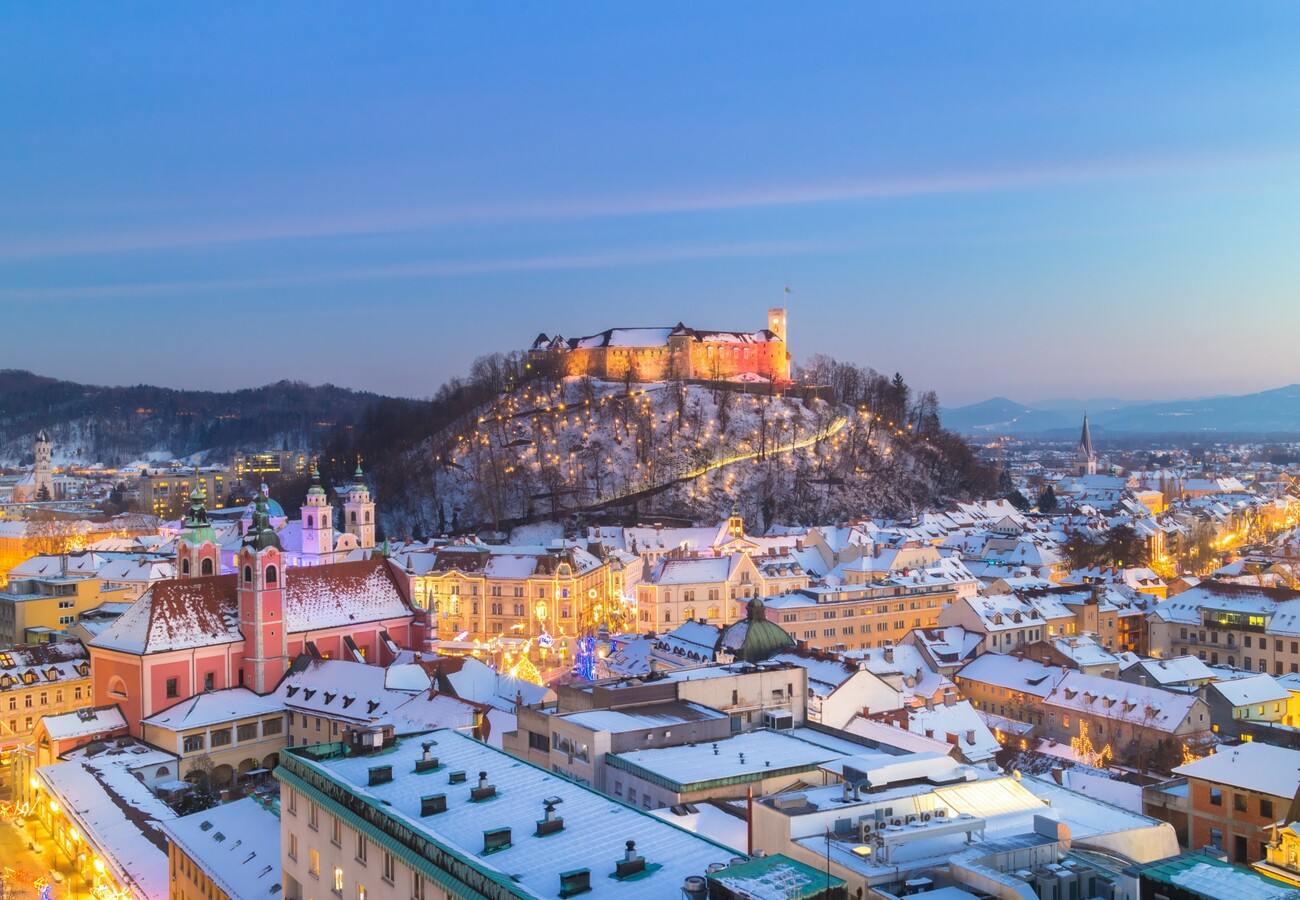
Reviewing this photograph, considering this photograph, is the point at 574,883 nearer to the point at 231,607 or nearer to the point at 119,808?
the point at 119,808

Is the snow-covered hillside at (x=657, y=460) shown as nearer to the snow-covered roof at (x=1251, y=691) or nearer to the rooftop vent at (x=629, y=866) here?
the snow-covered roof at (x=1251, y=691)

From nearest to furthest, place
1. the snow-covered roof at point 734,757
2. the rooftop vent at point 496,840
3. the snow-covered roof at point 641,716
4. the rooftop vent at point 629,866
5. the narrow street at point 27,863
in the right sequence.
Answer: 1. the rooftop vent at point 629,866
2. the rooftop vent at point 496,840
3. the snow-covered roof at point 734,757
4. the snow-covered roof at point 641,716
5. the narrow street at point 27,863

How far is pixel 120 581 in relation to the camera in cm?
7506

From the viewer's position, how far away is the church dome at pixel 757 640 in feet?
141

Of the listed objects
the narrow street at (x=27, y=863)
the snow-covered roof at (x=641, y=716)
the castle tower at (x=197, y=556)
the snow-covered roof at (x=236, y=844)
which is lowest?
the narrow street at (x=27, y=863)

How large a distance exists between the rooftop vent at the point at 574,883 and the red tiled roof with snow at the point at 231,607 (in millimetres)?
32711

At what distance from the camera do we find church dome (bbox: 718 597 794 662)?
42844 millimetres

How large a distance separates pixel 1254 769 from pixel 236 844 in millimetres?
27064

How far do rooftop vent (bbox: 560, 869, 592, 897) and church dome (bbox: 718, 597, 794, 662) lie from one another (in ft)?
85.0

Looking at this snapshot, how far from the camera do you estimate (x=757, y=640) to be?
141ft

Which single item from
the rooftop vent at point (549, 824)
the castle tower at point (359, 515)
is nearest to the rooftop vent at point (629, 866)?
the rooftop vent at point (549, 824)

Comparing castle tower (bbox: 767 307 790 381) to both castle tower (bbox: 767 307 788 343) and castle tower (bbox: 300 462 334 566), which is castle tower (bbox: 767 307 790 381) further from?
castle tower (bbox: 300 462 334 566)

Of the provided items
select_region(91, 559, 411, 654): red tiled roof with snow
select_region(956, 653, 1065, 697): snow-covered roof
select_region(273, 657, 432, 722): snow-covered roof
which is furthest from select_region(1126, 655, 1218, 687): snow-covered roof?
select_region(91, 559, 411, 654): red tiled roof with snow

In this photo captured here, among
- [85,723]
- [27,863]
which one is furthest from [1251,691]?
[85,723]
